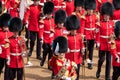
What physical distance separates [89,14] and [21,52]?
8.32 ft

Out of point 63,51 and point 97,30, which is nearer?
point 63,51

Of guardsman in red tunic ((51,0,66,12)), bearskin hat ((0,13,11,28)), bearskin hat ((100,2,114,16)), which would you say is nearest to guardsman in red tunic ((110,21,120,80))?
bearskin hat ((100,2,114,16))

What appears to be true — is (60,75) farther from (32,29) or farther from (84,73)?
(32,29)

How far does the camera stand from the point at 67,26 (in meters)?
9.00

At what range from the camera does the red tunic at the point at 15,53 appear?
8.57m

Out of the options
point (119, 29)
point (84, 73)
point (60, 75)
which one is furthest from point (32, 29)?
point (60, 75)

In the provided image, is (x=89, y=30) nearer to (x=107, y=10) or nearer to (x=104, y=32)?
(x=107, y=10)

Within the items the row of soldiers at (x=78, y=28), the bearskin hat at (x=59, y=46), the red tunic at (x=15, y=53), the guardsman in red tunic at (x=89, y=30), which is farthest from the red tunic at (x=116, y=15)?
the bearskin hat at (x=59, y=46)

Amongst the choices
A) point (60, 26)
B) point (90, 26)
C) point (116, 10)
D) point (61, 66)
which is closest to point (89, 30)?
point (90, 26)

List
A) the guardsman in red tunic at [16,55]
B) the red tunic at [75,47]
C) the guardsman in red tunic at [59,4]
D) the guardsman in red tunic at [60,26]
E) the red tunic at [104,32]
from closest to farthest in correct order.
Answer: the guardsman in red tunic at [16,55] → the red tunic at [75,47] → the guardsman in red tunic at [60,26] → the red tunic at [104,32] → the guardsman in red tunic at [59,4]

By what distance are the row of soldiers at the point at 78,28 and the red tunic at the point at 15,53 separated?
39.5 inches

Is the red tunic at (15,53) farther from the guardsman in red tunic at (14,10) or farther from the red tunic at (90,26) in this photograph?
the guardsman in red tunic at (14,10)

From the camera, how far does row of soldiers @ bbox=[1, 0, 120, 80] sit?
886 cm

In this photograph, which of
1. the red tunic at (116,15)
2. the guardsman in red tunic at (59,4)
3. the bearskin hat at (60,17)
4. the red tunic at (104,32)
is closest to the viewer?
the red tunic at (104,32)
